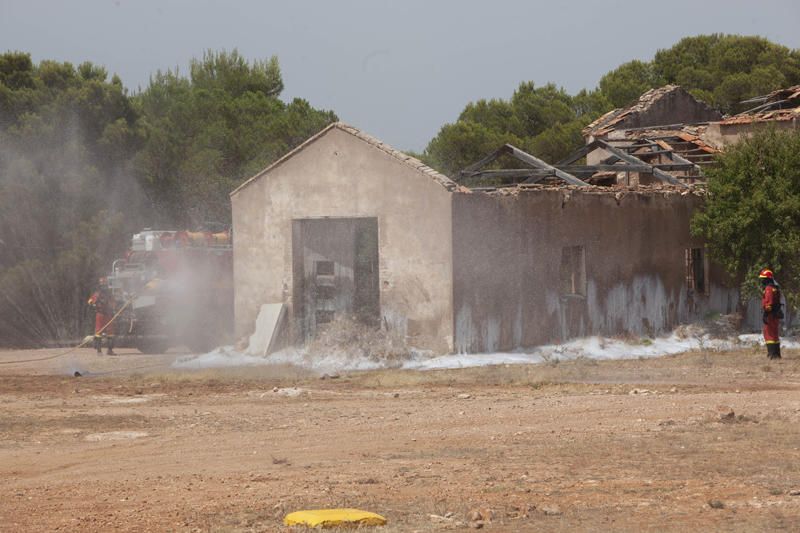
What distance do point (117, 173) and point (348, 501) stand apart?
88.0ft

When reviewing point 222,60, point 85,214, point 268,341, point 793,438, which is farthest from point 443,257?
point 222,60

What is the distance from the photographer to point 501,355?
21891mm

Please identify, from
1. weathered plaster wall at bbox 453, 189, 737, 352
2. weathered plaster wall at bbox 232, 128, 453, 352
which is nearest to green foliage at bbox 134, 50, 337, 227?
weathered plaster wall at bbox 232, 128, 453, 352

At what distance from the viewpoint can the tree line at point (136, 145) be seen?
31.9 metres

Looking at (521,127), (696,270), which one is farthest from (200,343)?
(521,127)

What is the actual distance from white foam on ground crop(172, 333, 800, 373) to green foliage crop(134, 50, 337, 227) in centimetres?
1423

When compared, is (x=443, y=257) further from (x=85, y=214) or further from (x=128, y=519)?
(x=85, y=214)

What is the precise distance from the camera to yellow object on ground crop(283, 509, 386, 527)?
31.4 feet

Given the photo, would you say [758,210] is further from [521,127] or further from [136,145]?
[521,127]

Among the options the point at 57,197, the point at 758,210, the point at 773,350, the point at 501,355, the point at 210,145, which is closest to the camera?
the point at 773,350

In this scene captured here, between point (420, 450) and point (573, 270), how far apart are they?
38.8 ft

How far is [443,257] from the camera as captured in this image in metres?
21.7

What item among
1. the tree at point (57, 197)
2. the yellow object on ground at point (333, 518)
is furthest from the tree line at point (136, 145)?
Result: the yellow object on ground at point (333, 518)

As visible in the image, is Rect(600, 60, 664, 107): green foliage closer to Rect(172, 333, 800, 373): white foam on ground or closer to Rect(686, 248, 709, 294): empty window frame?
Rect(686, 248, 709, 294): empty window frame
